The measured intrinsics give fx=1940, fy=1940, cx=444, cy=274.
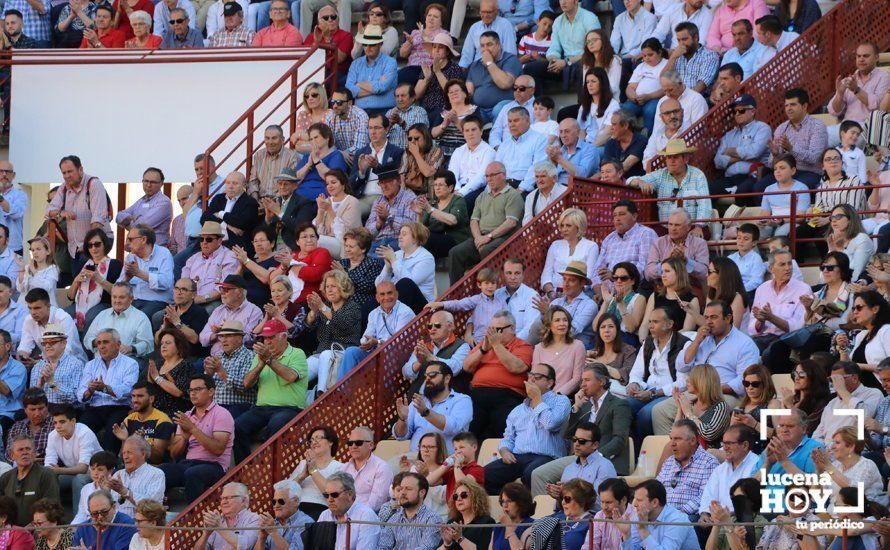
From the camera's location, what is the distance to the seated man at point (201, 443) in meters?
15.4

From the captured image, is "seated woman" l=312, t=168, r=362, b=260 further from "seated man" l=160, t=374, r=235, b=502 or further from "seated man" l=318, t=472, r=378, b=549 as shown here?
"seated man" l=318, t=472, r=378, b=549

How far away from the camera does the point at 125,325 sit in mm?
17594

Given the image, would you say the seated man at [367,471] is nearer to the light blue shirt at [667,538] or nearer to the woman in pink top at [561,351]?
the woman in pink top at [561,351]

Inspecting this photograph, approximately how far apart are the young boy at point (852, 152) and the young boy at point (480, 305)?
10.5ft

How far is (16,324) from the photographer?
60.0 ft

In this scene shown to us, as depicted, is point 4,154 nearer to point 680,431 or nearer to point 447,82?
point 447,82

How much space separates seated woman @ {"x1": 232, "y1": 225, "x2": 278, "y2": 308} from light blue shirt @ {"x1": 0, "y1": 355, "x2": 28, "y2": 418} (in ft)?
7.01

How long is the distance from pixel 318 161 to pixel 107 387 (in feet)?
12.1

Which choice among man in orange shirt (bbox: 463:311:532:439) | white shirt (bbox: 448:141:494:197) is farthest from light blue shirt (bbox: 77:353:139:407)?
white shirt (bbox: 448:141:494:197)

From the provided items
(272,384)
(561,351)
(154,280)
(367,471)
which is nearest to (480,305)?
(561,351)

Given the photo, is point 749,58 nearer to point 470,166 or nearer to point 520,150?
point 520,150

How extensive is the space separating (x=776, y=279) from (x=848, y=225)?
74cm

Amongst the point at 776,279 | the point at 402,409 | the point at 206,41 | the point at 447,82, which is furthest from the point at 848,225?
the point at 206,41

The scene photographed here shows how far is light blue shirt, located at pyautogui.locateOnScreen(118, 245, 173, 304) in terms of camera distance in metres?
18.3
